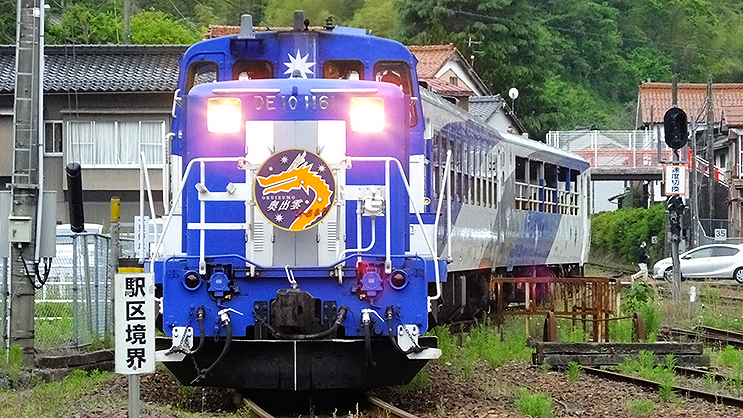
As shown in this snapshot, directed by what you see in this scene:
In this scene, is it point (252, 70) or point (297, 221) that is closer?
point (297, 221)

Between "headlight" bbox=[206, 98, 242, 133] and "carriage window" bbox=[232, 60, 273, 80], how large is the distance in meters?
1.02

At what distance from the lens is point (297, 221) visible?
934cm

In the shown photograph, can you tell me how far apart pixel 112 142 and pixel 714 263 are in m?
18.1

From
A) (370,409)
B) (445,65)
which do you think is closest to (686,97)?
(445,65)

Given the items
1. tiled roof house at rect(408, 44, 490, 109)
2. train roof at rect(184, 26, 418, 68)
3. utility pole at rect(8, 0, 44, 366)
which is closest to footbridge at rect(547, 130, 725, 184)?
tiled roof house at rect(408, 44, 490, 109)

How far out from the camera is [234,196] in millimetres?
9672

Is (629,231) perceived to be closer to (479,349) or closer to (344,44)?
(479,349)

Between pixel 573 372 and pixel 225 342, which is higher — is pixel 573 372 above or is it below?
below

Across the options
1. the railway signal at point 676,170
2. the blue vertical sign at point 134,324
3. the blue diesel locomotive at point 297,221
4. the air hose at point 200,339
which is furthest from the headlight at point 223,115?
the railway signal at point 676,170

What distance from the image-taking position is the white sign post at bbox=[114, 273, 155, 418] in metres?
7.12

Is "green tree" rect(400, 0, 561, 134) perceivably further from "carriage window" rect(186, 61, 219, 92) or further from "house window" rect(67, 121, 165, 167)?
"carriage window" rect(186, 61, 219, 92)

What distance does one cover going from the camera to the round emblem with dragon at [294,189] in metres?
9.28

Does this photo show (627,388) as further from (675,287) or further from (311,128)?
Result: (675,287)

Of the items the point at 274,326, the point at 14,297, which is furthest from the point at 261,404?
the point at 14,297
